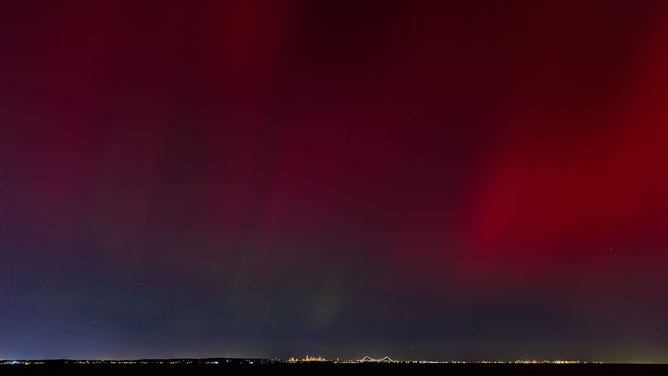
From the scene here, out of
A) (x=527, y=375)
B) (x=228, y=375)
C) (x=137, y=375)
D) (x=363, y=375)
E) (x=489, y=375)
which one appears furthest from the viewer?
(x=489, y=375)

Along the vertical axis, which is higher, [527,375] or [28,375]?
[527,375]

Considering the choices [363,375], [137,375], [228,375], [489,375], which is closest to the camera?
[137,375]

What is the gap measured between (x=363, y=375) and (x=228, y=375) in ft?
87.5

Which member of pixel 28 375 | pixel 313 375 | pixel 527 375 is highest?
pixel 527 375

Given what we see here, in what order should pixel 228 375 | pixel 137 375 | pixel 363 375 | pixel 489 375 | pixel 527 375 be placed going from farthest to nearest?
pixel 489 375 → pixel 527 375 → pixel 363 375 → pixel 228 375 → pixel 137 375

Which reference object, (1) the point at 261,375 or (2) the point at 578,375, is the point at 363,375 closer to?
(1) the point at 261,375

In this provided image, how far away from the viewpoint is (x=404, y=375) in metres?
133

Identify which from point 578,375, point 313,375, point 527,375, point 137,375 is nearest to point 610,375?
point 578,375

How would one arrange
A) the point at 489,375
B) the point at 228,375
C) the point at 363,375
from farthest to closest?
the point at 489,375, the point at 363,375, the point at 228,375

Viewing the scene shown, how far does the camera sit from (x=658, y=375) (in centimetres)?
14438

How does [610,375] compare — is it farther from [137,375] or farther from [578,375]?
[137,375]

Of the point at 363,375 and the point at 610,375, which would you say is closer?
the point at 363,375

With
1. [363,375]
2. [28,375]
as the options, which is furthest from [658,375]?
[28,375]

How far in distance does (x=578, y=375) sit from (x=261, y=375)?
71120 millimetres
